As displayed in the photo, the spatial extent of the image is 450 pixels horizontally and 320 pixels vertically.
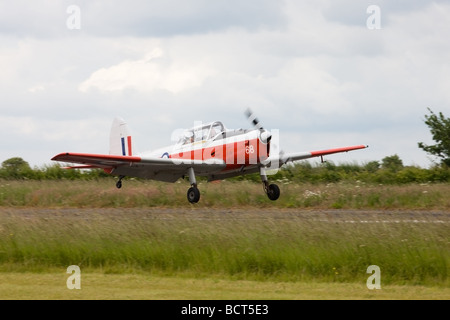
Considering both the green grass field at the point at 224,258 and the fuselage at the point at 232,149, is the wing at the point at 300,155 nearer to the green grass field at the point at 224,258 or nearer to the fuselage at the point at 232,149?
the fuselage at the point at 232,149

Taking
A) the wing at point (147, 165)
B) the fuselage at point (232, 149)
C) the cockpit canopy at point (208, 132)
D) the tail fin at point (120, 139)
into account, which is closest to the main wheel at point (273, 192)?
the fuselage at point (232, 149)

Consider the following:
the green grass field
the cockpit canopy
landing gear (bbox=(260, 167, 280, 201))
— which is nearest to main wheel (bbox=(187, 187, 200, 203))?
the cockpit canopy

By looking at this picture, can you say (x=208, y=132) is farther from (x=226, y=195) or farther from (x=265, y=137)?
(x=226, y=195)

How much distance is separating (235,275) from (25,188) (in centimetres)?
1819

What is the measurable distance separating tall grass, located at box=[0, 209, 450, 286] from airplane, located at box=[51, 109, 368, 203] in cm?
748

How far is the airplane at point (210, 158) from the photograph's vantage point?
2134 centimetres

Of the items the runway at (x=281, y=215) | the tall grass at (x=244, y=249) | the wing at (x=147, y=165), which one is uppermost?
the wing at (x=147, y=165)

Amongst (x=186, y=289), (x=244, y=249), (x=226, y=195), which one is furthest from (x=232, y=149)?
(x=186, y=289)

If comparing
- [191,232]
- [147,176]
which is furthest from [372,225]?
[147,176]

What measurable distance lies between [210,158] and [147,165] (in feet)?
6.87

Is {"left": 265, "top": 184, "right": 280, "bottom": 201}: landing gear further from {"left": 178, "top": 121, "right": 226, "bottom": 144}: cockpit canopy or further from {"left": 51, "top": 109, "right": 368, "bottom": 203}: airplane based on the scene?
{"left": 178, "top": 121, "right": 226, "bottom": 144}: cockpit canopy

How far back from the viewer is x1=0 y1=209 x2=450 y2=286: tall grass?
35.7 ft

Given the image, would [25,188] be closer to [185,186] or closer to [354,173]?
[185,186]

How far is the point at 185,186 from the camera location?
1045 inches
